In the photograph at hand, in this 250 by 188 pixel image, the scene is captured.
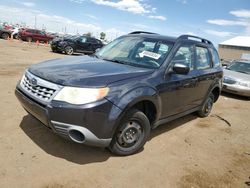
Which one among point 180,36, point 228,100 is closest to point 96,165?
point 180,36

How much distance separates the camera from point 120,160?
11.7 feet

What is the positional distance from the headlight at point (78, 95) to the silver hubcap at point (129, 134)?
74cm

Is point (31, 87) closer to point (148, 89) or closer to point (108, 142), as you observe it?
point (108, 142)

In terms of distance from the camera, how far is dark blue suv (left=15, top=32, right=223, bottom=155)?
9.82 ft

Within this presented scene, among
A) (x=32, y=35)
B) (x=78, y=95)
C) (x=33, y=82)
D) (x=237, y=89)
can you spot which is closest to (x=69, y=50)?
(x=32, y=35)

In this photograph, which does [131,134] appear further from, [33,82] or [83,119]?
[33,82]

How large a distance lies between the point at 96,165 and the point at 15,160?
1064 mm

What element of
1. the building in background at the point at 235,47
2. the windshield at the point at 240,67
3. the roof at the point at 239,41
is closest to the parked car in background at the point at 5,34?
the windshield at the point at 240,67

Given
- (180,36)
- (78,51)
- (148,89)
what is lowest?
(78,51)

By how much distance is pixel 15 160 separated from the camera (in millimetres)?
3227

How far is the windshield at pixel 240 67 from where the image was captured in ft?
33.8

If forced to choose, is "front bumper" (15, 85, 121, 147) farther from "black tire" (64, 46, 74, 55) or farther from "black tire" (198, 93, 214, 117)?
"black tire" (64, 46, 74, 55)

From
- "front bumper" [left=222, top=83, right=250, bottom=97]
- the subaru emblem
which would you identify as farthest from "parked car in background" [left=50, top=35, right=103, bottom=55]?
the subaru emblem

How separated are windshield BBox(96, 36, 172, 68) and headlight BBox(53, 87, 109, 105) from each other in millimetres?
1224
